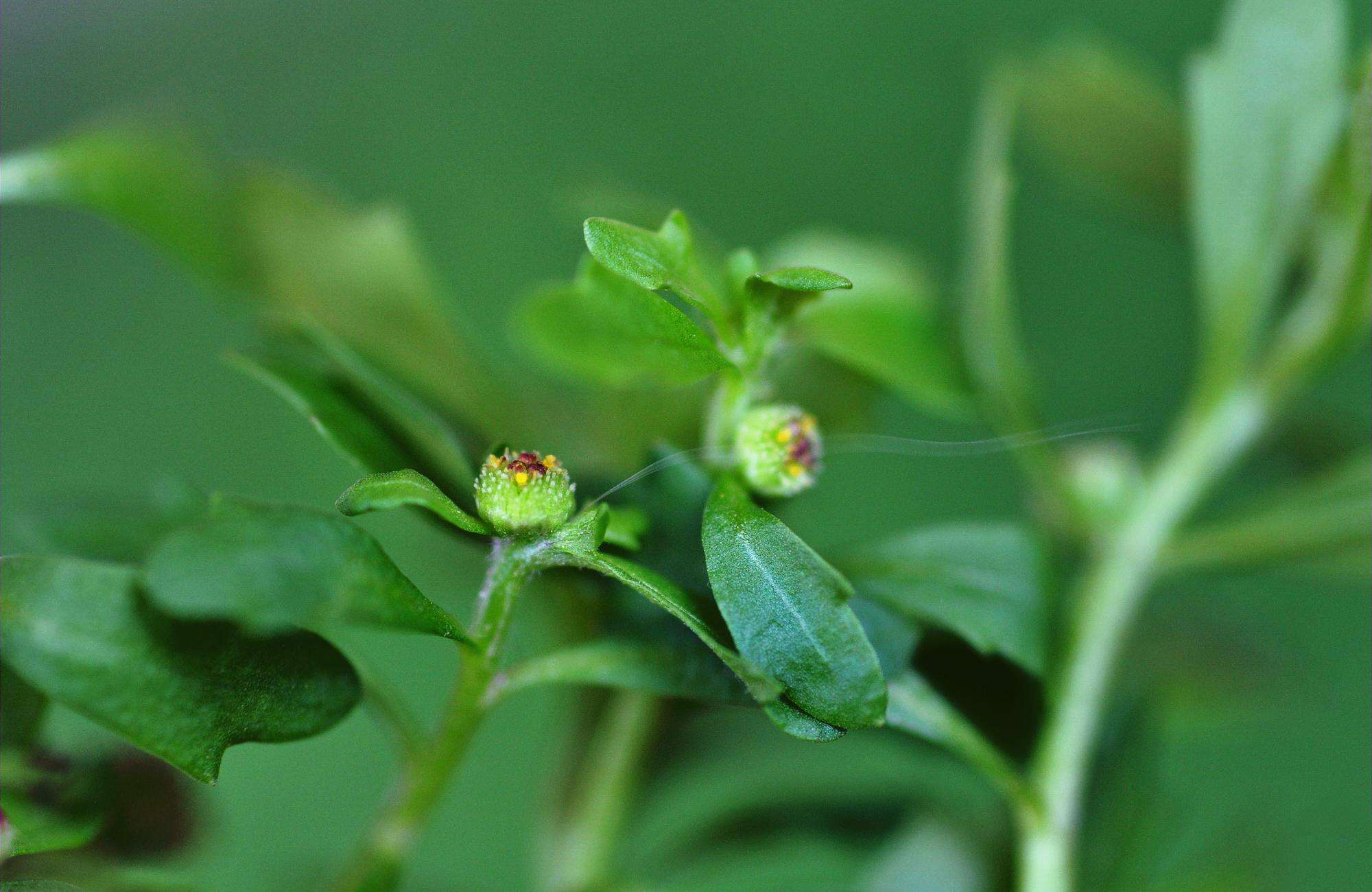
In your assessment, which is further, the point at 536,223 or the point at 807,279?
the point at 536,223

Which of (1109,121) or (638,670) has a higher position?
(1109,121)

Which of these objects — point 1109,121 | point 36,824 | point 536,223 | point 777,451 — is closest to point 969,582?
point 777,451

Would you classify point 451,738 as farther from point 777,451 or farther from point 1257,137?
point 1257,137

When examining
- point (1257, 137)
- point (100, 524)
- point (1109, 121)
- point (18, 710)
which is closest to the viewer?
point (18, 710)

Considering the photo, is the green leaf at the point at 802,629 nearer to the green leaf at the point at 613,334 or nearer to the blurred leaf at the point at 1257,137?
the green leaf at the point at 613,334

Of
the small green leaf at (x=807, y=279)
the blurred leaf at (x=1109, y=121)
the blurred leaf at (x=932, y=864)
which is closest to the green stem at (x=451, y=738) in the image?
the small green leaf at (x=807, y=279)

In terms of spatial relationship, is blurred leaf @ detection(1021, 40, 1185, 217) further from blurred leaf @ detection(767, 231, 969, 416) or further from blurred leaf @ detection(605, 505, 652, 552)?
blurred leaf @ detection(605, 505, 652, 552)
